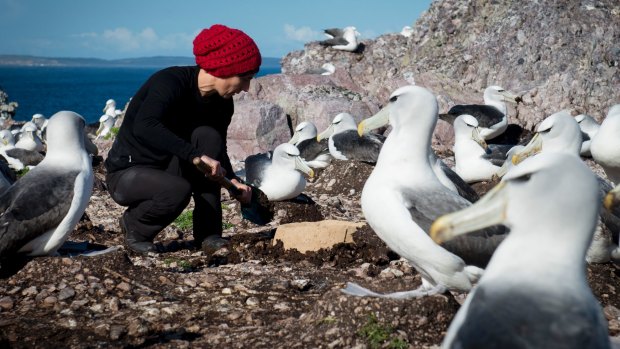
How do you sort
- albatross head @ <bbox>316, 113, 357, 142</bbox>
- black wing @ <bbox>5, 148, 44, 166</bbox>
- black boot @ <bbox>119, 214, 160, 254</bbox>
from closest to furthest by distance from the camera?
1. black boot @ <bbox>119, 214, 160, 254</bbox>
2. albatross head @ <bbox>316, 113, 357, 142</bbox>
3. black wing @ <bbox>5, 148, 44, 166</bbox>

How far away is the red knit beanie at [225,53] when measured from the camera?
19.6ft

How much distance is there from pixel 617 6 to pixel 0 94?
25.5 metres

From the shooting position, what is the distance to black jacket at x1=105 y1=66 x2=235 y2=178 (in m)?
5.91

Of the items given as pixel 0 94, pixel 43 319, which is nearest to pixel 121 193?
pixel 43 319

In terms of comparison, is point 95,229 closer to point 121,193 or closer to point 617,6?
point 121,193

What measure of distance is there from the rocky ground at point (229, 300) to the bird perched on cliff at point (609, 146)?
1.85 m

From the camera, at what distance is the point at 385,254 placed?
618 centimetres

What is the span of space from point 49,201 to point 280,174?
12.1 feet

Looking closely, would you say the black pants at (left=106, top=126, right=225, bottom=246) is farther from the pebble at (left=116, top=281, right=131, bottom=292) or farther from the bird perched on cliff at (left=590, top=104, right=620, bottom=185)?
the bird perched on cliff at (left=590, top=104, right=620, bottom=185)

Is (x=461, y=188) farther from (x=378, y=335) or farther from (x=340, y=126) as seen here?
(x=340, y=126)

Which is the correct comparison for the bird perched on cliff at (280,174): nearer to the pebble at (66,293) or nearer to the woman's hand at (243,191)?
the woman's hand at (243,191)

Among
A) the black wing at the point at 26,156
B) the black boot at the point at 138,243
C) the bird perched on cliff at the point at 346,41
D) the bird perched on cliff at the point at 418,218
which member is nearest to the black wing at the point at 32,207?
the black boot at the point at 138,243

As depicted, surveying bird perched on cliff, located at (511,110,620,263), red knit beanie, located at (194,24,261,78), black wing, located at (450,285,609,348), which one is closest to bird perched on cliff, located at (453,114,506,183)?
bird perched on cliff, located at (511,110,620,263)

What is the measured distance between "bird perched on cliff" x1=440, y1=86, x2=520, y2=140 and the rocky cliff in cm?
40
